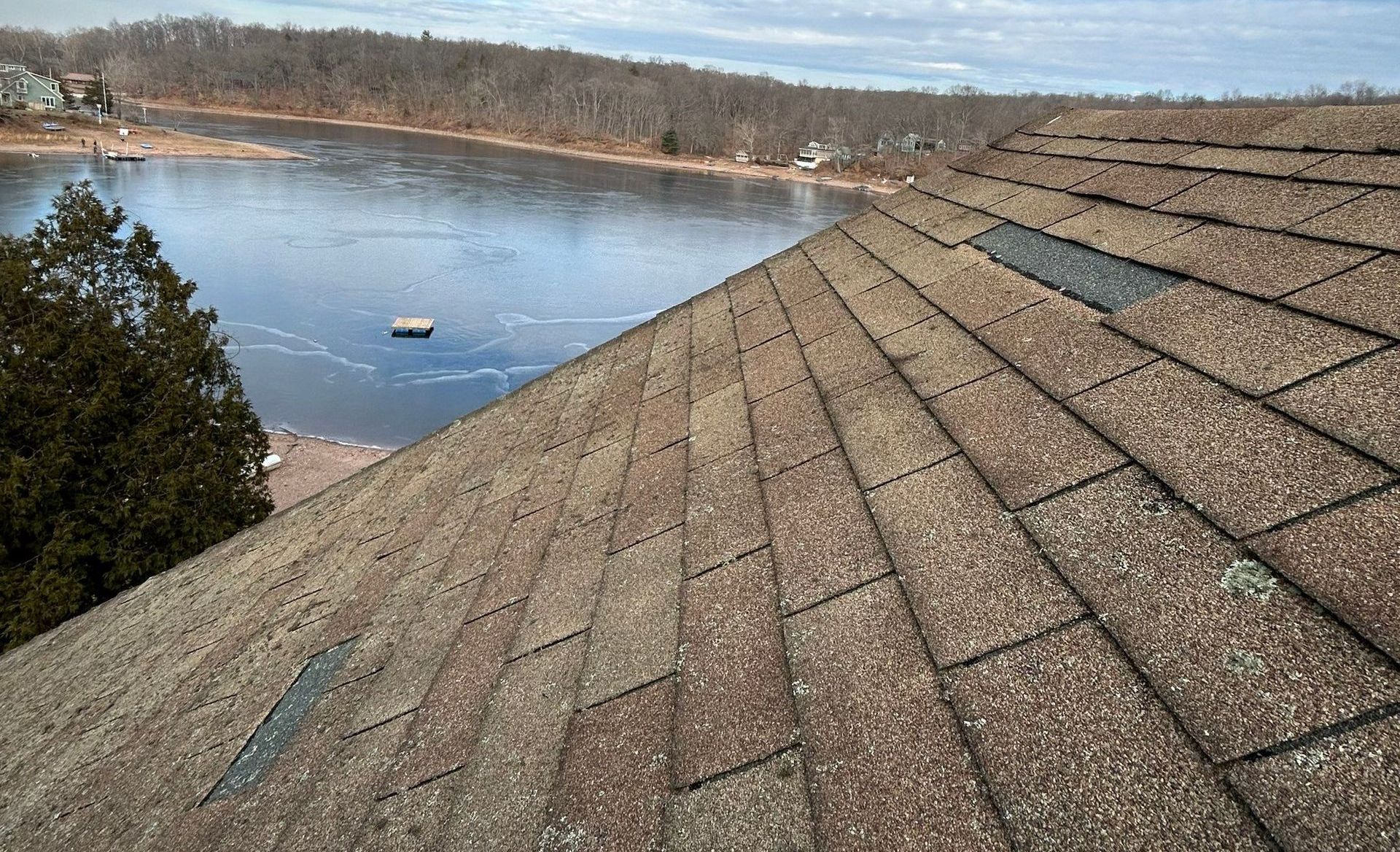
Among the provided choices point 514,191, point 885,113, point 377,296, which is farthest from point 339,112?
point 377,296

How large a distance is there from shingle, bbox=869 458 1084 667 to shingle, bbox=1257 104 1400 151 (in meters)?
2.27

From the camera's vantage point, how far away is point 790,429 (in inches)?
115

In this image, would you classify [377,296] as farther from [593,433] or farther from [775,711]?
[775,711]

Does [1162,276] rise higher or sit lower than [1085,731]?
higher

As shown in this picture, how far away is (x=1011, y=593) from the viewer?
1646mm

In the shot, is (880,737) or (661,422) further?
(661,422)

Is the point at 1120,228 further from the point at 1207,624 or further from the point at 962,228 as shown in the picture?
the point at 1207,624

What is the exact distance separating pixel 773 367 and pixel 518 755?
2255 mm

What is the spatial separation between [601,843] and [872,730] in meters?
0.62

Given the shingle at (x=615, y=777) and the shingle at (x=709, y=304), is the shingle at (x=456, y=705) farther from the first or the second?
the shingle at (x=709, y=304)

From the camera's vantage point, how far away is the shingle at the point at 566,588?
7.70 ft

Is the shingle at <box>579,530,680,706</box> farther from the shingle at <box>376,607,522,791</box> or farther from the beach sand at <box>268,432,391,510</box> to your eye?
the beach sand at <box>268,432,391,510</box>

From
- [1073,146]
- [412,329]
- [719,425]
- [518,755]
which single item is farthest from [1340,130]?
[412,329]

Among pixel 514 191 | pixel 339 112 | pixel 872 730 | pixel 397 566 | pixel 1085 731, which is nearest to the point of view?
pixel 1085 731
